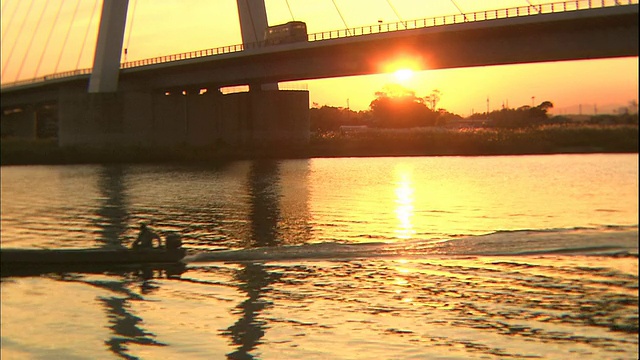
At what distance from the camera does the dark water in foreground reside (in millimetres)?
16375

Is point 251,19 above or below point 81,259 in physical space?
above

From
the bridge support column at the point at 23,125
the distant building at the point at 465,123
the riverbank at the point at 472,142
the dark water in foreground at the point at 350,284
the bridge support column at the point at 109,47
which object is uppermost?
the bridge support column at the point at 109,47

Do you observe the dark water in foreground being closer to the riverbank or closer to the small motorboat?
the riverbank

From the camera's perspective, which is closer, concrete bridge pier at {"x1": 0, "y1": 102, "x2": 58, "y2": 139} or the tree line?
the tree line

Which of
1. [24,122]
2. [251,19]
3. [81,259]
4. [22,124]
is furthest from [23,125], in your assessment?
[81,259]

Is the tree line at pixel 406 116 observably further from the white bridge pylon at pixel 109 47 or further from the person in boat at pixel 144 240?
the white bridge pylon at pixel 109 47

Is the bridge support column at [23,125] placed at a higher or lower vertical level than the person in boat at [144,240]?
higher

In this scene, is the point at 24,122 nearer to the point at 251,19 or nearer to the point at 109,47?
the point at 109,47

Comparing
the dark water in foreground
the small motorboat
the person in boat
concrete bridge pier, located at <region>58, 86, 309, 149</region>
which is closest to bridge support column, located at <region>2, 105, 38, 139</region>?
concrete bridge pier, located at <region>58, 86, 309, 149</region>

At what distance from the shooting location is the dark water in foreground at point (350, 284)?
16375 mm

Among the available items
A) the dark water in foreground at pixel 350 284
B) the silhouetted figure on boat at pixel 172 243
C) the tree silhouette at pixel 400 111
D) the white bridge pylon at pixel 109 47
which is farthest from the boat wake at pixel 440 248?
the white bridge pylon at pixel 109 47

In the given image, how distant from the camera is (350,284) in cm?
2461

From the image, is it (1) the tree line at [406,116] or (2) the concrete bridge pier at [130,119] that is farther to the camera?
(2) the concrete bridge pier at [130,119]

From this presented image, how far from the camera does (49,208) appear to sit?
54.2 m
